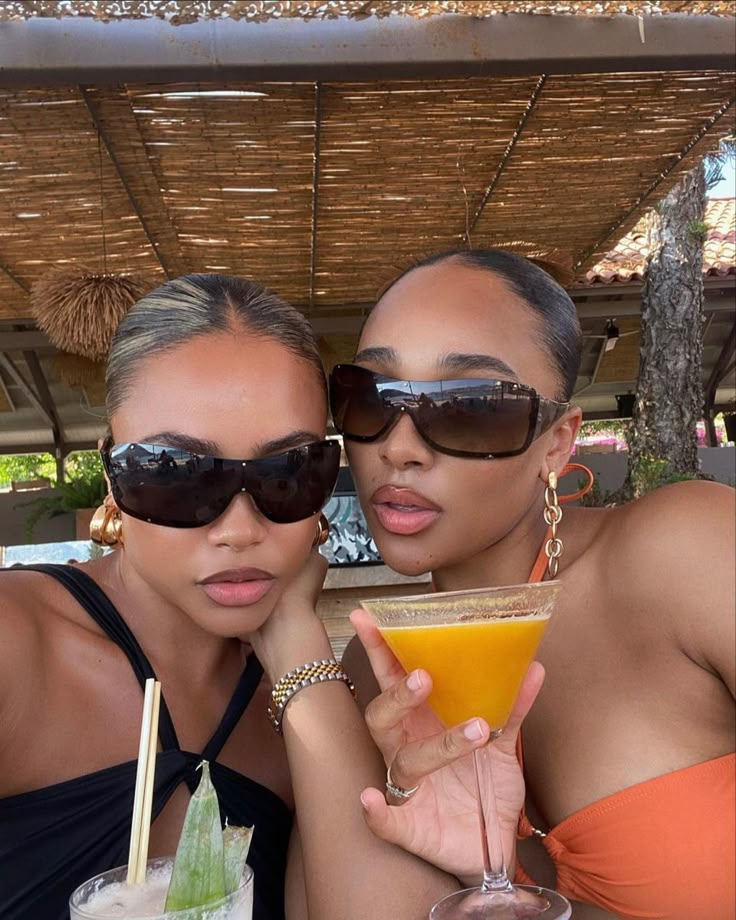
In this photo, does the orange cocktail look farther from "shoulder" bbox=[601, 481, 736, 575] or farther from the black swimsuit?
the black swimsuit

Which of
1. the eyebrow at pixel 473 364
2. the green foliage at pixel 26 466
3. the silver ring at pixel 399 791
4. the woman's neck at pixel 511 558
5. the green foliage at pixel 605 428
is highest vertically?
the eyebrow at pixel 473 364

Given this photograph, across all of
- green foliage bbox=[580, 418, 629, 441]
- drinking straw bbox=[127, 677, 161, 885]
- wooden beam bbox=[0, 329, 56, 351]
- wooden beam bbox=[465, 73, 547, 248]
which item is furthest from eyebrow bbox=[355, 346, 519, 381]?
green foliage bbox=[580, 418, 629, 441]

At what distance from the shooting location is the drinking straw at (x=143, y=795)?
3.35ft

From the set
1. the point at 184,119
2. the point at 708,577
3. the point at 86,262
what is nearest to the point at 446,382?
the point at 708,577

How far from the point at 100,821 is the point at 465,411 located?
2.94 ft

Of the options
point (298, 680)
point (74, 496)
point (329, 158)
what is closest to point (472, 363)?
point (298, 680)

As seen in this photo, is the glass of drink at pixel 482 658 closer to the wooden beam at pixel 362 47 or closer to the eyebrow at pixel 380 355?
the eyebrow at pixel 380 355

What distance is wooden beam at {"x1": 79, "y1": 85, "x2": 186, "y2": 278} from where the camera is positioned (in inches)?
175

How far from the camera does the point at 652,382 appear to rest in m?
5.57

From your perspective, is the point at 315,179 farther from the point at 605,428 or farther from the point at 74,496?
the point at 605,428

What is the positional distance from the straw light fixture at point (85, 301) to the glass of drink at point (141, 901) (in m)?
4.32

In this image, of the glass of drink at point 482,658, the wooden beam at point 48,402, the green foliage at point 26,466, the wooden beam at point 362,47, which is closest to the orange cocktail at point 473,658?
the glass of drink at point 482,658

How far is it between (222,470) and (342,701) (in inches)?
16.9

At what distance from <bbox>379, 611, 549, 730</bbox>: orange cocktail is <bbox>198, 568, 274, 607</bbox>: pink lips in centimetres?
33
